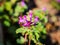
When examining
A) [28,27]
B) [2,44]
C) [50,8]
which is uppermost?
[50,8]

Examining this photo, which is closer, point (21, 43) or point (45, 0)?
point (21, 43)

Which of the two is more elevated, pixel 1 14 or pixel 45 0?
pixel 45 0

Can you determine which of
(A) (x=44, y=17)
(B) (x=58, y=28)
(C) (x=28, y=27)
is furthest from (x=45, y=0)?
(C) (x=28, y=27)

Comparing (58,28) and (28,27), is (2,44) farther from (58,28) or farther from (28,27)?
(58,28)

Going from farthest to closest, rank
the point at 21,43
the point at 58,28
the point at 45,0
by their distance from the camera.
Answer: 1. the point at 45,0
2. the point at 58,28
3. the point at 21,43

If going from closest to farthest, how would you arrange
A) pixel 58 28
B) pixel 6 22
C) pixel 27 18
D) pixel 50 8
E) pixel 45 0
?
1. pixel 27 18
2. pixel 6 22
3. pixel 58 28
4. pixel 50 8
5. pixel 45 0

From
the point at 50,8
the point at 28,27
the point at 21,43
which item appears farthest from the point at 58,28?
the point at 28,27

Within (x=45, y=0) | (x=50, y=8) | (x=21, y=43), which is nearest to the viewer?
(x=21, y=43)

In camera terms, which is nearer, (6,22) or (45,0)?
(6,22)

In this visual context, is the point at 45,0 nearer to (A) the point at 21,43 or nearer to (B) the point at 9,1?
(B) the point at 9,1
